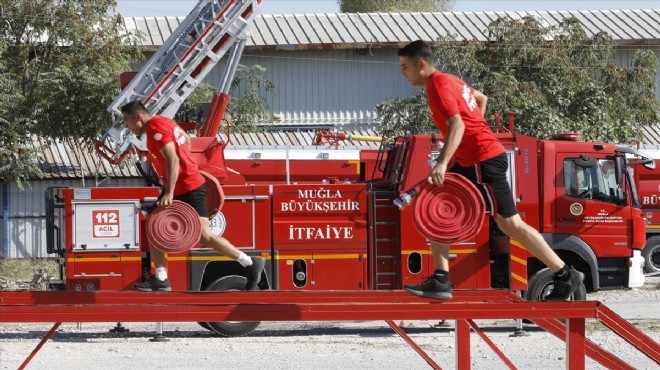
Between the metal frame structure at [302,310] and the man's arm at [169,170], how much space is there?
3.92ft

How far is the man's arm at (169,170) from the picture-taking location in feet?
31.5

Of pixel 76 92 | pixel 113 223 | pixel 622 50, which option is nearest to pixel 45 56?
pixel 76 92

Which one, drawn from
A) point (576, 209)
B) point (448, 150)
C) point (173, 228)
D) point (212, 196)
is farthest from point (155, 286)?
point (576, 209)

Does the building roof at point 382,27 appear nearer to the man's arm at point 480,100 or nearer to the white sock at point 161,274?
the white sock at point 161,274

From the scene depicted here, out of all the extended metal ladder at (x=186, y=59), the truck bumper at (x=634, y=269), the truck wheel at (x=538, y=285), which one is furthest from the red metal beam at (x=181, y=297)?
the extended metal ladder at (x=186, y=59)

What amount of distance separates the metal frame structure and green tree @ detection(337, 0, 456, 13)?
139ft

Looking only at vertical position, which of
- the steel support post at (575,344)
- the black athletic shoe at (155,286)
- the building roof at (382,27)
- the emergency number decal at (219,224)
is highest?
the building roof at (382,27)

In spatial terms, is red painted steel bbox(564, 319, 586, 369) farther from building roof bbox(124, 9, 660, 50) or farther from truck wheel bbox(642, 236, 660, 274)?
building roof bbox(124, 9, 660, 50)

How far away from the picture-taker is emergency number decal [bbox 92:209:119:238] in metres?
14.8

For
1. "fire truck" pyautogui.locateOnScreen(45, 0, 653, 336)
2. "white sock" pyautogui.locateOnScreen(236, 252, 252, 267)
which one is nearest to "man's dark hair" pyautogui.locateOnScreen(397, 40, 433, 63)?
"white sock" pyautogui.locateOnScreen(236, 252, 252, 267)

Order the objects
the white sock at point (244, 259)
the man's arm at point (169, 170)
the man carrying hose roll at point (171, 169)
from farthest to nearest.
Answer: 1. the white sock at point (244, 259)
2. the man carrying hose roll at point (171, 169)
3. the man's arm at point (169, 170)

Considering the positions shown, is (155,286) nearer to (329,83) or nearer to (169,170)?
(169,170)

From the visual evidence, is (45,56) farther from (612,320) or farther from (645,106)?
(612,320)

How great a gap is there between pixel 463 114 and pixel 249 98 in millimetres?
23876
